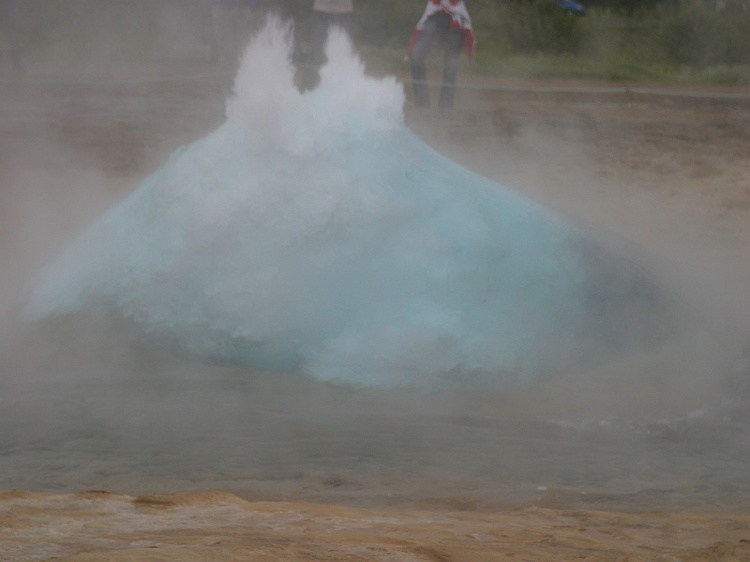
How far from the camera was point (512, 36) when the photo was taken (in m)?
13.6

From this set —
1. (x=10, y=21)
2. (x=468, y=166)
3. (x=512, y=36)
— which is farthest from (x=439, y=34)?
(x=512, y=36)

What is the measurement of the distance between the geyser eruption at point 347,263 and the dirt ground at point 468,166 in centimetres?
69

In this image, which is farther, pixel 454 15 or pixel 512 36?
pixel 512 36

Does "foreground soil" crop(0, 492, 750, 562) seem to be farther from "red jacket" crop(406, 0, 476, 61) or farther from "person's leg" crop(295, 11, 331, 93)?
"red jacket" crop(406, 0, 476, 61)

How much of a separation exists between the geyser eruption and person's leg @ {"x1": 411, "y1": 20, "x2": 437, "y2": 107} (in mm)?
4508

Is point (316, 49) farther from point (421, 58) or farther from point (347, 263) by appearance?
point (347, 263)

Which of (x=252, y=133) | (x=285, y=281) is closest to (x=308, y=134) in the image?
(x=252, y=133)

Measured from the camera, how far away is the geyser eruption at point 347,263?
3838 mm

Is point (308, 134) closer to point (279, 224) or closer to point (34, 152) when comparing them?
point (279, 224)

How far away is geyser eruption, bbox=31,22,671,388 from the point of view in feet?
12.6

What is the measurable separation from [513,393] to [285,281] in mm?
860

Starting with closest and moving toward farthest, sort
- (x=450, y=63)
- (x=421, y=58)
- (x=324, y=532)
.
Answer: (x=324, y=532)
(x=421, y=58)
(x=450, y=63)

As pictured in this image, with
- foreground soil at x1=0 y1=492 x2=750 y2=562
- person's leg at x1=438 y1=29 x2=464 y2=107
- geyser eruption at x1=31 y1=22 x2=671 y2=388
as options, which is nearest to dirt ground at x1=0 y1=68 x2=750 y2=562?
foreground soil at x1=0 y1=492 x2=750 y2=562

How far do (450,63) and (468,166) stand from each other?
182 cm
